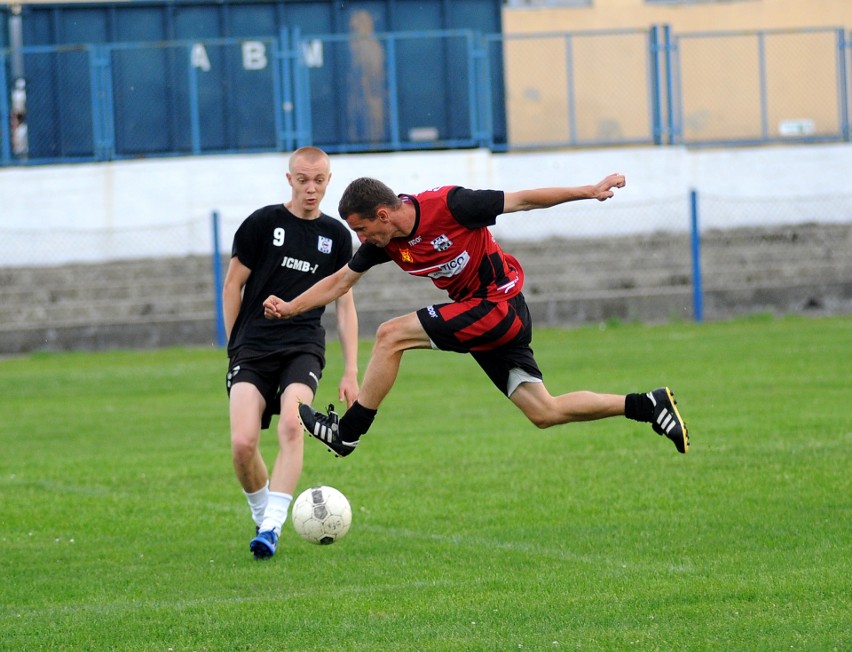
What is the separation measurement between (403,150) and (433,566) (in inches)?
766

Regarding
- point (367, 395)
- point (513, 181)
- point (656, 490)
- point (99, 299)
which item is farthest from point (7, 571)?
point (513, 181)

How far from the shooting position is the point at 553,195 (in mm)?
6918

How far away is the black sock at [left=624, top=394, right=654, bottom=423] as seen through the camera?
7.59 meters

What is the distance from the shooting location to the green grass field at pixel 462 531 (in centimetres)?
586

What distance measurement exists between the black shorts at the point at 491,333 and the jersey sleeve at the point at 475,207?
0.47m

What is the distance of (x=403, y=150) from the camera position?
2602cm

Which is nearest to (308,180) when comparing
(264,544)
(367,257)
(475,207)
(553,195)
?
(367,257)

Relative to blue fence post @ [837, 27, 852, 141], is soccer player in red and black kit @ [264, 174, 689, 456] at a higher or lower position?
lower

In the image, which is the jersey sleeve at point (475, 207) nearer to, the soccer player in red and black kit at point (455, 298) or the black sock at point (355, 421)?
the soccer player in red and black kit at point (455, 298)

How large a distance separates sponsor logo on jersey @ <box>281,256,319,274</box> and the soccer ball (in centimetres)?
140

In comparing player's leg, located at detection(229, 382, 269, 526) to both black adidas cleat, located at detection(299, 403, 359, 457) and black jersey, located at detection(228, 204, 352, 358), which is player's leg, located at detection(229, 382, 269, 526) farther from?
black adidas cleat, located at detection(299, 403, 359, 457)

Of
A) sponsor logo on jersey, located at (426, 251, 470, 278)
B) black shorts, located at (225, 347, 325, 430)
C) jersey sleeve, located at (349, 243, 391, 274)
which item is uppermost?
jersey sleeve, located at (349, 243, 391, 274)

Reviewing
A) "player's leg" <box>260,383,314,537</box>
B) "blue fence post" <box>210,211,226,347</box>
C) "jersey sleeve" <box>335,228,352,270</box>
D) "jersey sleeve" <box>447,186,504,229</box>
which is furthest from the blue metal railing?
"jersey sleeve" <box>447,186,504,229</box>

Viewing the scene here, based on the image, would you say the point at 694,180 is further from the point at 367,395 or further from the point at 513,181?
the point at 367,395
